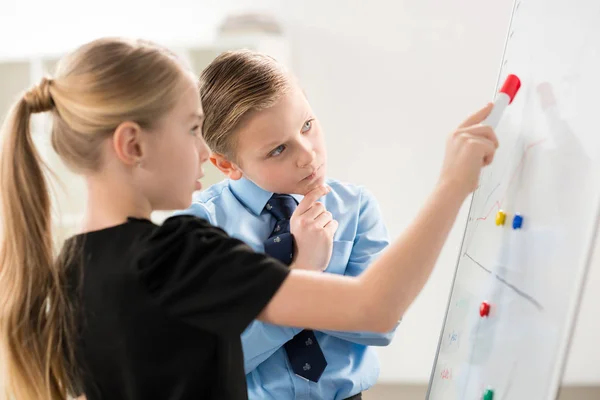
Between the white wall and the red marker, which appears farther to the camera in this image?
the white wall

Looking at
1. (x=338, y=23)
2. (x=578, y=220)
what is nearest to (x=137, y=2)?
(x=338, y=23)

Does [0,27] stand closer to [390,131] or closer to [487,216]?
[390,131]

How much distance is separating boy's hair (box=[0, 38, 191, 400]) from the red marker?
1.46 feet

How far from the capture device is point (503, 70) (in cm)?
127

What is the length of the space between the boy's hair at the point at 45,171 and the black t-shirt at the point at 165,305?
0.05m

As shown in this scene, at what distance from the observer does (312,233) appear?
3.86 ft

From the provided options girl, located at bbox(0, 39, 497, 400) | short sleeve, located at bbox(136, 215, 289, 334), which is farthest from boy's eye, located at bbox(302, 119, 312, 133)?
short sleeve, located at bbox(136, 215, 289, 334)

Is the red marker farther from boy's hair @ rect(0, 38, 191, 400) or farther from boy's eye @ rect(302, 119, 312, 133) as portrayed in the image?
boy's hair @ rect(0, 38, 191, 400)

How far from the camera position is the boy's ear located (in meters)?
1.27

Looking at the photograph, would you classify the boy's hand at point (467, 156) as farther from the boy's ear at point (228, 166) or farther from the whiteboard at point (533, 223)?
the boy's ear at point (228, 166)

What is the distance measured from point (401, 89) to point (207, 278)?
199 cm

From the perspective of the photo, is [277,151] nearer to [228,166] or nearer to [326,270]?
[228,166]

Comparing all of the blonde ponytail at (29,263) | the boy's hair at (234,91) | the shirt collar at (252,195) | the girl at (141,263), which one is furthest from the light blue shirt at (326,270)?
the blonde ponytail at (29,263)

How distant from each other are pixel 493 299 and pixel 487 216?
0.48ft
